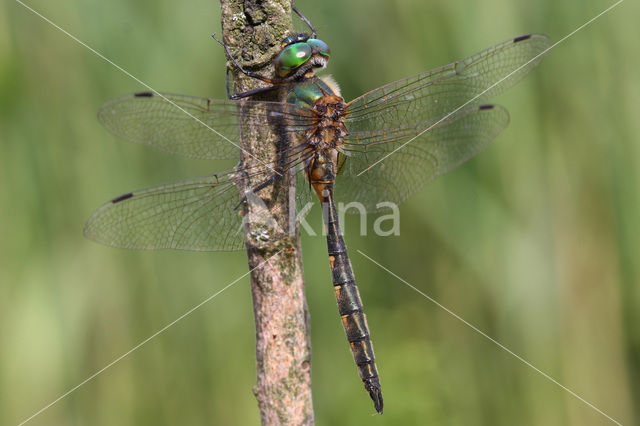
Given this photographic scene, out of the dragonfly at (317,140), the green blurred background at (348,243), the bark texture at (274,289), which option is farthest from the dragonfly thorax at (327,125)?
the green blurred background at (348,243)

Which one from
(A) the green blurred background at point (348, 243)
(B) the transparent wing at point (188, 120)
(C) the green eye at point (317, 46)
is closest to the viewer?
(B) the transparent wing at point (188, 120)

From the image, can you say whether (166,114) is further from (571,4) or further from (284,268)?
(571,4)

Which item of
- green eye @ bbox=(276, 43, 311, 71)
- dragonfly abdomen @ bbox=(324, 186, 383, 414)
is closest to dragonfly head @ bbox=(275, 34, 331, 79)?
green eye @ bbox=(276, 43, 311, 71)

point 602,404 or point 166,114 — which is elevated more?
point 166,114

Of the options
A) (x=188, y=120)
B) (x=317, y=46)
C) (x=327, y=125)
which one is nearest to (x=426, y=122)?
(x=327, y=125)

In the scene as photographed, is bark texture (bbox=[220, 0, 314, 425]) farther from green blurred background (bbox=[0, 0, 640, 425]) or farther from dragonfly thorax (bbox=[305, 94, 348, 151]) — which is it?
green blurred background (bbox=[0, 0, 640, 425])

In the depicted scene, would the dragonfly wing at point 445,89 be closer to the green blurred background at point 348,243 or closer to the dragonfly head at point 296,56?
the dragonfly head at point 296,56

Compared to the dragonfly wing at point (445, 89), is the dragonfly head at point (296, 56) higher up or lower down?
higher up

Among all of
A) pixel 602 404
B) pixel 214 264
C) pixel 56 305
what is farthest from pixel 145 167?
pixel 602 404
